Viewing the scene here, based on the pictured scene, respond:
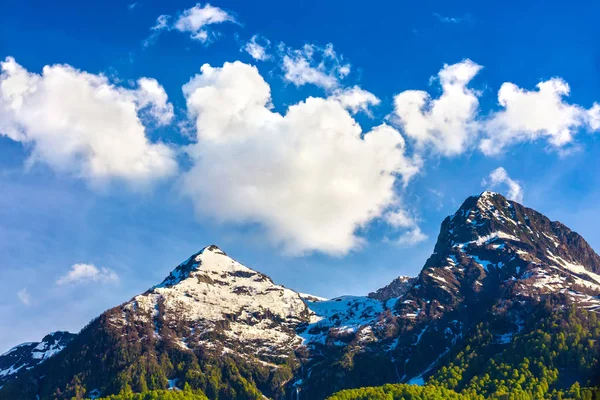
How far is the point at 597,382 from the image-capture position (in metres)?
81.9
